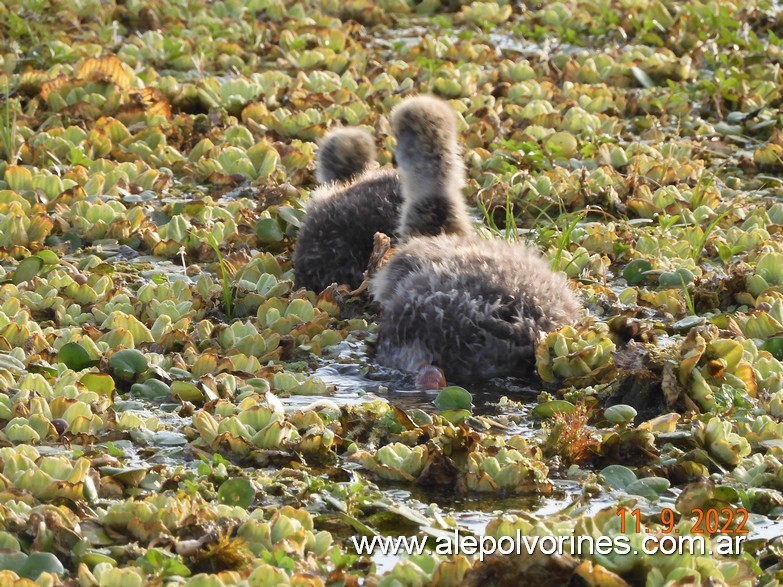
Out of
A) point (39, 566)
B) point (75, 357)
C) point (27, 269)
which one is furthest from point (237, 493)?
point (27, 269)

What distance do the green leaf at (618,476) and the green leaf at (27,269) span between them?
319 centimetres

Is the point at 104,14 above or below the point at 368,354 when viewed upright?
above

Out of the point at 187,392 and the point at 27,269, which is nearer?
the point at 187,392

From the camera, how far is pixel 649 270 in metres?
6.51

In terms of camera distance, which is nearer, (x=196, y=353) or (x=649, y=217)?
(x=196, y=353)

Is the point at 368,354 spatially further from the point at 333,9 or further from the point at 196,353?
the point at 333,9

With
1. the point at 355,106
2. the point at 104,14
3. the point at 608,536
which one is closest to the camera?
the point at 608,536

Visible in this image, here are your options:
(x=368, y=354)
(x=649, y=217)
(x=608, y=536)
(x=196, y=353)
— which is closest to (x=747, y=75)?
(x=649, y=217)

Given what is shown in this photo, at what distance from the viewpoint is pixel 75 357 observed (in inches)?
208

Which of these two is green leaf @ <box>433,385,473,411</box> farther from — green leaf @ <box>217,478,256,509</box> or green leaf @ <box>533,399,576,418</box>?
green leaf @ <box>217,478,256,509</box>

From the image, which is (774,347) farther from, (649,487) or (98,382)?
(98,382)

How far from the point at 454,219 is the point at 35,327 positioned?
6.86 ft
